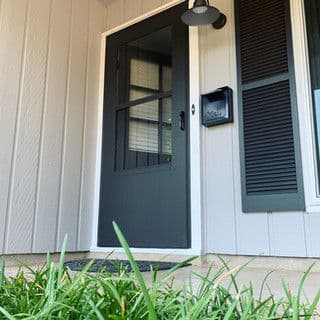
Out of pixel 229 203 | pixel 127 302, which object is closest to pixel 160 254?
pixel 229 203

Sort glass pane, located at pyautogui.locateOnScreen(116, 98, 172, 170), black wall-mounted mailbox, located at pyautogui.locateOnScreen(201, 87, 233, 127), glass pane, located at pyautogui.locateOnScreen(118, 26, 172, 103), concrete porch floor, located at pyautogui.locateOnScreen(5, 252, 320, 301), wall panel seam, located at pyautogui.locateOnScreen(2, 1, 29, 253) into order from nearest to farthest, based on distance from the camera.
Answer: concrete porch floor, located at pyautogui.locateOnScreen(5, 252, 320, 301) → black wall-mounted mailbox, located at pyautogui.locateOnScreen(201, 87, 233, 127) → wall panel seam, located at pyautogui.locateOnScreen(2, 1, 29, 253) → glass pane, located at pyautogui.locateOnScreen(116, 98, 172, 170) → glass pane, located at pyautogui.locateOnScreen(118, 26, 172, 103)

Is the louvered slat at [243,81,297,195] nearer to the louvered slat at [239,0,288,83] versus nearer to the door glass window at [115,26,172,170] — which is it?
the louvered slat at [239,0,288,83]

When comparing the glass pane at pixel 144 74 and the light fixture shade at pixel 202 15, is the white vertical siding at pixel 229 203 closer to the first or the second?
the light fixture shade at pixel 202 15

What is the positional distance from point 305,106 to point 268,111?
8.9 inches

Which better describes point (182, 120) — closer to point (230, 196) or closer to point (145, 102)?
point (145, 102)

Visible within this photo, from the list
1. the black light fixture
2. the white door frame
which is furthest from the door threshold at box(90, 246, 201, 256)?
the black light fixture

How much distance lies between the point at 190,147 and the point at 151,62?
88 cm

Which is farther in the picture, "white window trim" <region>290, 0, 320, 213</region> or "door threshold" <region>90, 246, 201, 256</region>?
"door threshold" <region>90, 246, 201, 256</region>

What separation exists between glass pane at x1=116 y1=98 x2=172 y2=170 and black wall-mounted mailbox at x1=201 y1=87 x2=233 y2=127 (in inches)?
12.8

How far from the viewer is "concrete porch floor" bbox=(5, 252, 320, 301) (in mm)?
1482

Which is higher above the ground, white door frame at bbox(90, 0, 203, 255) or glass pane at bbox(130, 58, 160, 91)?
glass pane at bbox(130, 58, 160, 91)

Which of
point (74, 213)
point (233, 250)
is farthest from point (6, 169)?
point (233, 250)

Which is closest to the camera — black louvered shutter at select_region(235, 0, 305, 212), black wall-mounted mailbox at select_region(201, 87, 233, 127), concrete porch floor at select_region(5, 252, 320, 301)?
concrete porch floor at select_region(5, 252, 320, 301)

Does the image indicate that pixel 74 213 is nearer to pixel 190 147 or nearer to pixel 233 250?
pixel 190 147
